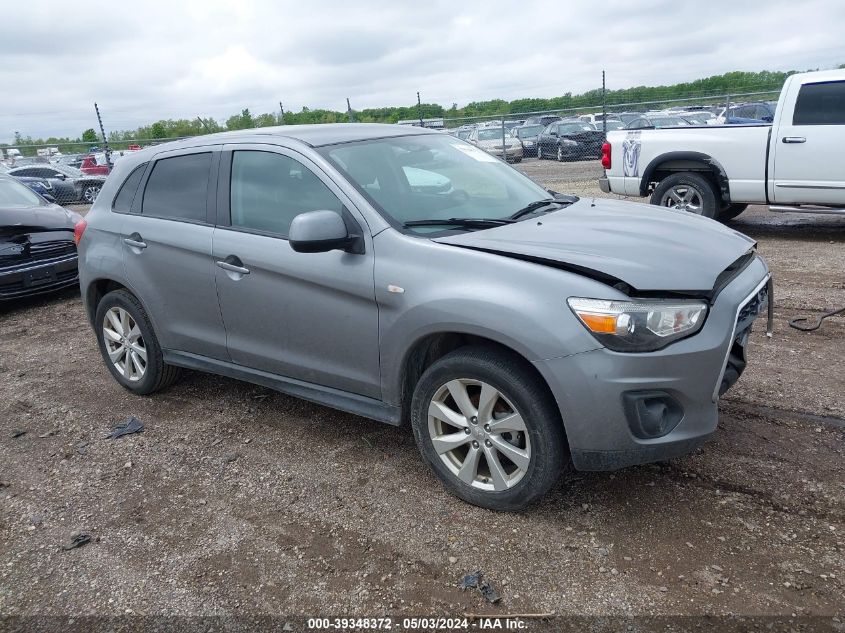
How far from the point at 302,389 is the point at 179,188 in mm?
1579

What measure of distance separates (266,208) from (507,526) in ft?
6.98

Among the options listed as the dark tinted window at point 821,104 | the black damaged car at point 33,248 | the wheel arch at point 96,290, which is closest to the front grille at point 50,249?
the black damaged car at point 33,248

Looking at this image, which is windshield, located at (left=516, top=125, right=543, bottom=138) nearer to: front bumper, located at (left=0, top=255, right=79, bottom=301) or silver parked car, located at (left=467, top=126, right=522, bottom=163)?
silver parked car, located at (left=467, top=126, right=522, bottom=163)

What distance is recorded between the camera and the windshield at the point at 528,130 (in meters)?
24.6

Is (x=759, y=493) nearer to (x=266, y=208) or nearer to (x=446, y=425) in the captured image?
(x=446, y=425)

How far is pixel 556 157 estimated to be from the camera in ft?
75.0

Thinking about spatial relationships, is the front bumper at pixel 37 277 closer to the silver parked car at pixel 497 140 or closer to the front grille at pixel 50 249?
the front grille at pixel 50 249

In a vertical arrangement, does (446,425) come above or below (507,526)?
above

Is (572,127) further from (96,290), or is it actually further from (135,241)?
(135,241)

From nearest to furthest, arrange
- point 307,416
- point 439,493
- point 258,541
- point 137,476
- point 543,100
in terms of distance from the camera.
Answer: point 258,541
point 439,493
point 137,476
point 307,416
point 543,100

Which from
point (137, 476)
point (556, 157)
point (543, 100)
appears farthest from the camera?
point (543, 100)

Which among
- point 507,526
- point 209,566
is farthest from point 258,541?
point 507,526

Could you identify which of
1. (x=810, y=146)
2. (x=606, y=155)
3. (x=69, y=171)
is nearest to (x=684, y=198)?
(x=606, y=155)

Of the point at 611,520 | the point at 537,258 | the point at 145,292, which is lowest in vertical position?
the point at 611,520
